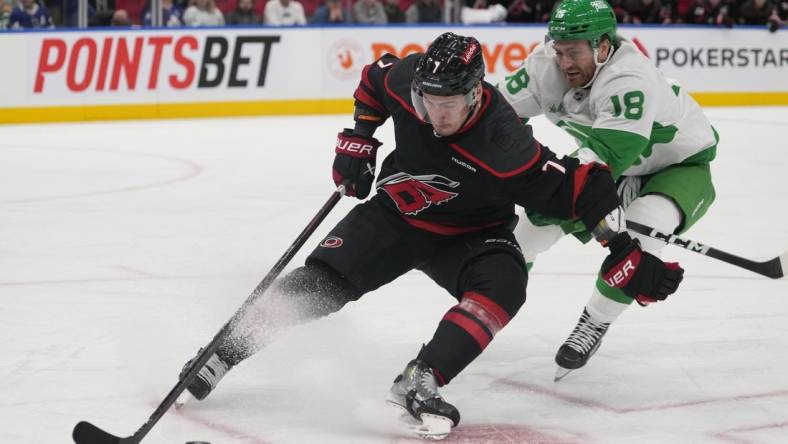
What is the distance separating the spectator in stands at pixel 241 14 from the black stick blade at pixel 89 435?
29.4ft

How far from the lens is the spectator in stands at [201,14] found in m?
11.1

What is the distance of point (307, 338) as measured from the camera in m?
3.77

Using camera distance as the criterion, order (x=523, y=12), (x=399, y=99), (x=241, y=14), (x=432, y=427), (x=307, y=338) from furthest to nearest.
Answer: (x=523, y=12) → (x=241, y=14) → (x=307, y=338) → (x=399, y=99) → (x=432, y=427)

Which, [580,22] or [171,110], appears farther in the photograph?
[171,110]

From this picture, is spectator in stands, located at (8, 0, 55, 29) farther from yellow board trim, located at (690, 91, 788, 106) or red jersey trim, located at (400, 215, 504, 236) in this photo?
red jersey trim, located at (400, 215, 504, 236)

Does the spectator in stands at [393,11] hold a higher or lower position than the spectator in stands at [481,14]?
higher

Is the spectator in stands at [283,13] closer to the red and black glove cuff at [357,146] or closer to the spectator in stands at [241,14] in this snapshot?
the spectator in stands at [241,14]

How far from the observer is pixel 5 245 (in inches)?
211

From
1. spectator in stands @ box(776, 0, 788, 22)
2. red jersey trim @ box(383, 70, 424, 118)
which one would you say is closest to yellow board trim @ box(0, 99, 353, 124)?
spectator in stands @ box(776, 0, 788, 22)

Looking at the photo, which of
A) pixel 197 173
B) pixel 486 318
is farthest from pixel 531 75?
pixel 197 173

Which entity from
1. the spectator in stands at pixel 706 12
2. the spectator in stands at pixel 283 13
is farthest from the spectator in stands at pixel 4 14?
the spectator in stands at pixel 706 12

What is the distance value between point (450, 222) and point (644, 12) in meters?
10.0

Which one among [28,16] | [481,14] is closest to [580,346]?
[28,16]

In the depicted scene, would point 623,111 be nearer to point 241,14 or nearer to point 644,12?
point 241,14
